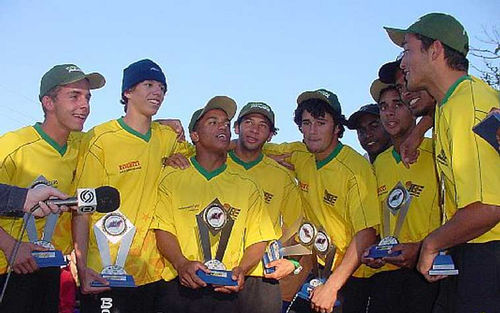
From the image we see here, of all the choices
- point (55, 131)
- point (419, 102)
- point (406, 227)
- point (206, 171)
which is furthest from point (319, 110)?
point (55, 131)

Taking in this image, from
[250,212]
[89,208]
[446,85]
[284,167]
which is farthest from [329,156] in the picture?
[89,208]

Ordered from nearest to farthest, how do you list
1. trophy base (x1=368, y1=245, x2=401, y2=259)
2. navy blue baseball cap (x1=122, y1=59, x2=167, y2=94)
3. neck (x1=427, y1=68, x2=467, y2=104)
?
neck (x1=427, y1=68, x2=467, y2=104) < trophy base (x1=368, y1=245, x2=401, y2=259) < navy blue baseball cap (x1=122, y1=59, x2=167, y2=94)

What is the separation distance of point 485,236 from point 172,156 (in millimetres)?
3180

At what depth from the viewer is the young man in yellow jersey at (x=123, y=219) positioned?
5547mm

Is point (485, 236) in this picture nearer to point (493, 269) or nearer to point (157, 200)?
point (493, 269)

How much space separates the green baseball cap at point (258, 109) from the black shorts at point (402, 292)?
192 centimetres

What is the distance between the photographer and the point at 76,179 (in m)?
5.86

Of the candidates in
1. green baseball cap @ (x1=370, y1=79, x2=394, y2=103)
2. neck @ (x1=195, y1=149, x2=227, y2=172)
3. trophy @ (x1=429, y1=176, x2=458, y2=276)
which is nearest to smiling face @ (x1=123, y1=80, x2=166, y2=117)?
neck @ (x1=195, y1=149, x2=227, y2=172)

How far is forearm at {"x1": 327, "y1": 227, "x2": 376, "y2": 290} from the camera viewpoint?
222 inches

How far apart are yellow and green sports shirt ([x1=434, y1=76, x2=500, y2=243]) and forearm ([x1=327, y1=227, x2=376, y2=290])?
1750mm

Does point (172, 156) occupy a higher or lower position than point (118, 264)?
higher

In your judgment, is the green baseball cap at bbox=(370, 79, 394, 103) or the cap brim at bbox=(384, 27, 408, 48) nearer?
the cap brim at bbox=(384, 27, 408, 48)

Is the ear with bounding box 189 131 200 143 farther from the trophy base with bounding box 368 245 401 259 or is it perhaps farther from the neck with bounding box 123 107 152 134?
the trophy base with bounding box 368 245 401 259

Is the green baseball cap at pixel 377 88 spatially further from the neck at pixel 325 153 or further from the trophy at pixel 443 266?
the trophy at pixel 443 266
